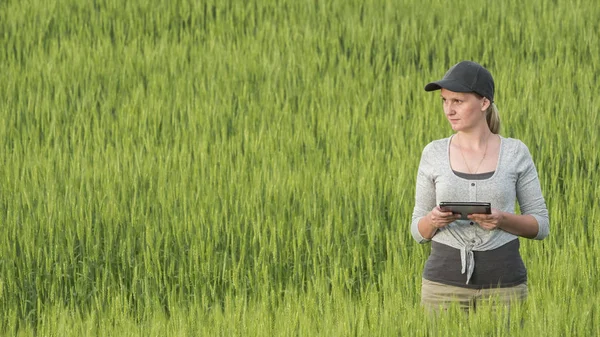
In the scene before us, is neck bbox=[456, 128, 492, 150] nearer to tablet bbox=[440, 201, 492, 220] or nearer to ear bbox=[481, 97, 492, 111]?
ear bbox=[481, 97, 492, 111]

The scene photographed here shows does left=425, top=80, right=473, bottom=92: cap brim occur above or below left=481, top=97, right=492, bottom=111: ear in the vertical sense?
above

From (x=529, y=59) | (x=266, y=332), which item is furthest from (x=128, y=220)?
(x=529, y=59)

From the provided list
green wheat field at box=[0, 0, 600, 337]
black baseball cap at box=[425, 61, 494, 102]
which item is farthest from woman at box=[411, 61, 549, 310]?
green wheat field at box=[0, 0, 600, 337]

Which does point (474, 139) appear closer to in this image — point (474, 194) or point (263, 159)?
point (474, 194)

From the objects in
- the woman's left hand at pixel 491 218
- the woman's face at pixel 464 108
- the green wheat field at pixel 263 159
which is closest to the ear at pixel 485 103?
the woman's face at pixel 464 108

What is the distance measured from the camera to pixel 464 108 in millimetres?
2855

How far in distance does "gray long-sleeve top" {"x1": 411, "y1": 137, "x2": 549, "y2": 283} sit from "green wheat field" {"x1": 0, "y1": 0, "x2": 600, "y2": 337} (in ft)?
0.77

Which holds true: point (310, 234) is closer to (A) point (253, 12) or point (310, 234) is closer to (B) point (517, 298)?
(B) point (517, 298)

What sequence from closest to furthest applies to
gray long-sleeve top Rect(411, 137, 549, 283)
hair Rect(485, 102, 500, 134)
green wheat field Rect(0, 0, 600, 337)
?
gray long-sleeve top Rect(411, 137, 549, 283), hair Rect(485, 102, 500, 134), green wheat field Rect(0, 0, 600, 337)

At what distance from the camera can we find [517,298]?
9.50 feet

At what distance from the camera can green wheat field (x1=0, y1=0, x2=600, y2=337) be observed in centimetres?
391

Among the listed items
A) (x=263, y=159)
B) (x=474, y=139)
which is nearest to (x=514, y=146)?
(x=474, y=139)

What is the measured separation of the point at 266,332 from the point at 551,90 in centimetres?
373

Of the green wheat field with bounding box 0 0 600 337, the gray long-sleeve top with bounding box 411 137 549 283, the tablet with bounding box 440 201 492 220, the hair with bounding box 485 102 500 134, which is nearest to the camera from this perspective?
the tablet with bounding box 440 201 492 220
